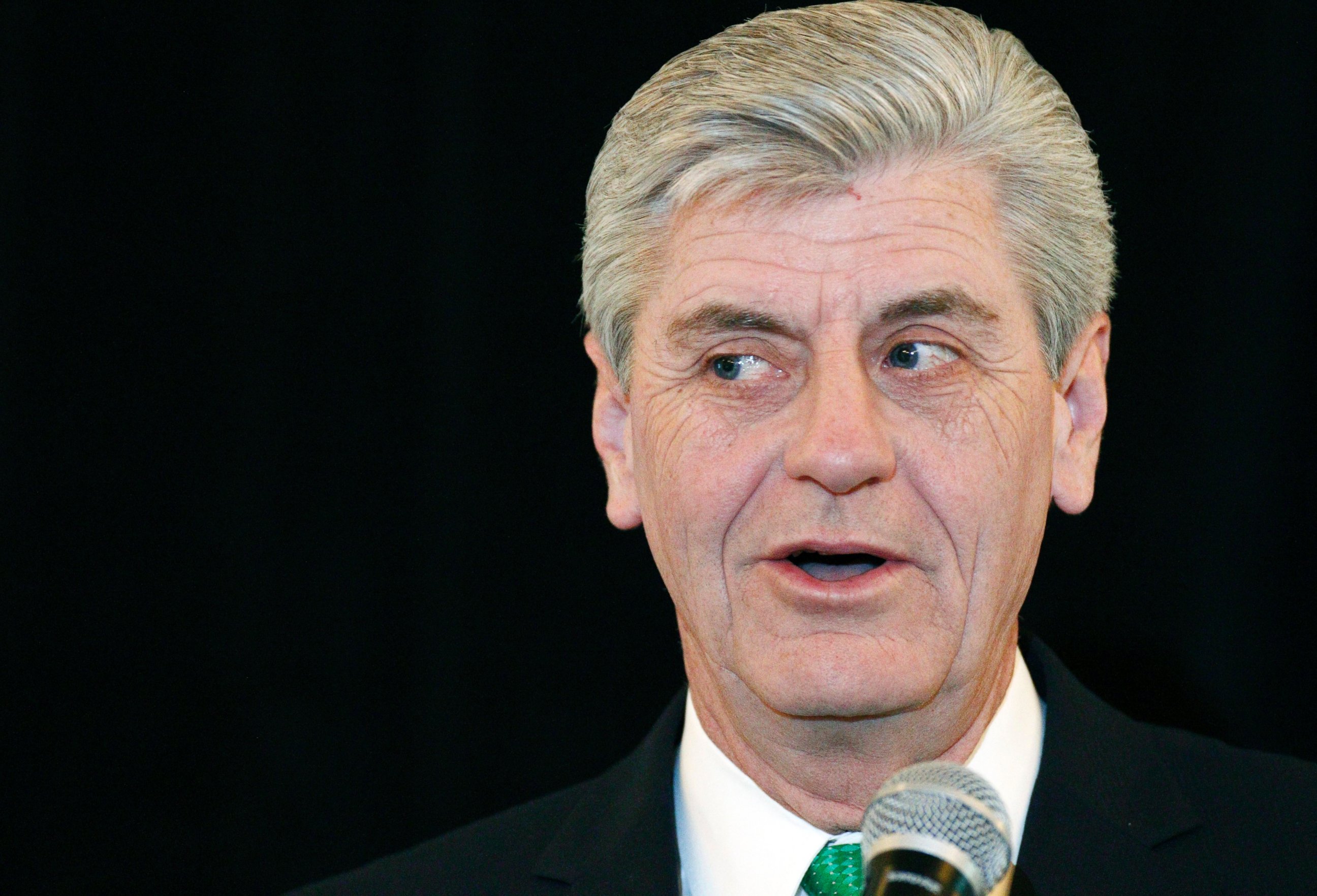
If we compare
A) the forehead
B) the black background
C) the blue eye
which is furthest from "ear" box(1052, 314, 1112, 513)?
the black background

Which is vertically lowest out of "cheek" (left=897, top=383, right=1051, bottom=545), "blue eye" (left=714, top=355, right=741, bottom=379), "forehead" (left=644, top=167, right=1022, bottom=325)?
"cheek" (left=897, top=383, right=1051, bottom=545)

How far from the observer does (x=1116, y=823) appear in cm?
191

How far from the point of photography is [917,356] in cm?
189

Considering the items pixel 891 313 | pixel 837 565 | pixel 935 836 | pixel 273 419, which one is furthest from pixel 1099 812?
pixel 273 419

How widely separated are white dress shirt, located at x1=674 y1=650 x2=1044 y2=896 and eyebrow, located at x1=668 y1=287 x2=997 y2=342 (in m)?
0.50

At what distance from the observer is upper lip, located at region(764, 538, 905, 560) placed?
1816mm

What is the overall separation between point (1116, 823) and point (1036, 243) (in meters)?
0.72

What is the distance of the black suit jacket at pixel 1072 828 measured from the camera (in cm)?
187

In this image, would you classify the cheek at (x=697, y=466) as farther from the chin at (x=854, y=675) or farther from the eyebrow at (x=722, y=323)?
the chin at (x=854, y=675)

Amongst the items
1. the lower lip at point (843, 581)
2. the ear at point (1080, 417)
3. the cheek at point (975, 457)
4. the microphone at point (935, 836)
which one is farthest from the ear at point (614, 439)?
the microphone at point (935, 836)

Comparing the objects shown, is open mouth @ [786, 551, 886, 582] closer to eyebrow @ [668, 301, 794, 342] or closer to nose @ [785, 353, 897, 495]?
nose @ [785, 353, 897, 495]

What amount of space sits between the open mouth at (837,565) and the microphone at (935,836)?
0.56 m

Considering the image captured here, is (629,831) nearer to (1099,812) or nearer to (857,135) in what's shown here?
(1099,812)

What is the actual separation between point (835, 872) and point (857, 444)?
0.55m
